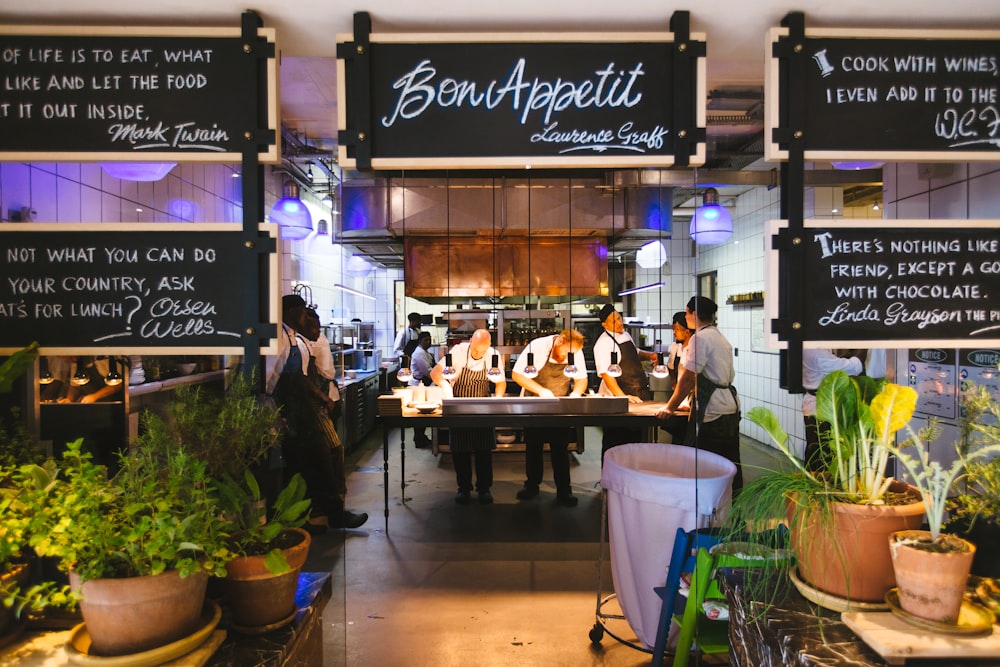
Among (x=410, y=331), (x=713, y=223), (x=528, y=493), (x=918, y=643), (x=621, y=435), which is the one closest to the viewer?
(x=918, y=643)

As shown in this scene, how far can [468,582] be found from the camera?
3877mm

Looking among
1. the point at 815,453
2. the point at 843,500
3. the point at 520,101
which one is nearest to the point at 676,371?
the point at 815,453

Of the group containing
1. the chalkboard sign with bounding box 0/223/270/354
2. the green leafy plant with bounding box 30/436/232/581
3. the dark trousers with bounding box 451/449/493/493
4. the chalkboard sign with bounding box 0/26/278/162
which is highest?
the chalkboard sign with bounding box 0/26/278/162

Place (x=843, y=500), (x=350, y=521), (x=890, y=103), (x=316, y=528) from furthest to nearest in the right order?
(x=350, y=521) < (x=316, y=528) < (x=890, y=103) < (x=843, y=500)

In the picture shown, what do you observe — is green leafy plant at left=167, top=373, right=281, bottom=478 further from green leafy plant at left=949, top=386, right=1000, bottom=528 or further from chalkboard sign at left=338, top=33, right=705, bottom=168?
green leafy plant at left=949, top=386, right=1000, bottom=528

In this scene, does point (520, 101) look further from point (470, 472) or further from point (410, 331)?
point (410, 331)

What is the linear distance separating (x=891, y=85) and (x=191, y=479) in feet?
7.68

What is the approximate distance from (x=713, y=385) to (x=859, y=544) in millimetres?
1830

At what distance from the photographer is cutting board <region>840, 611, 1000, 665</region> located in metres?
1.25

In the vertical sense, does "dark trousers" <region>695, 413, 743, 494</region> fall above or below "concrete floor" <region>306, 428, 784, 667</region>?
above

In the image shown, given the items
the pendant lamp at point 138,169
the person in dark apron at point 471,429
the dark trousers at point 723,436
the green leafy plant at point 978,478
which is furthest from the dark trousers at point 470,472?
the green leafy plant at point 978,478

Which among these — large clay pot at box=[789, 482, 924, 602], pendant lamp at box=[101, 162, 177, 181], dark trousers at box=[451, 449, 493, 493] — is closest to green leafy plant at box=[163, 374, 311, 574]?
pendant lamp at box=[101, 162, 177, 181]

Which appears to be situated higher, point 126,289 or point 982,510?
point 126,289

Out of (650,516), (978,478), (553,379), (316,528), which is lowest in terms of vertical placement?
(316,528)
